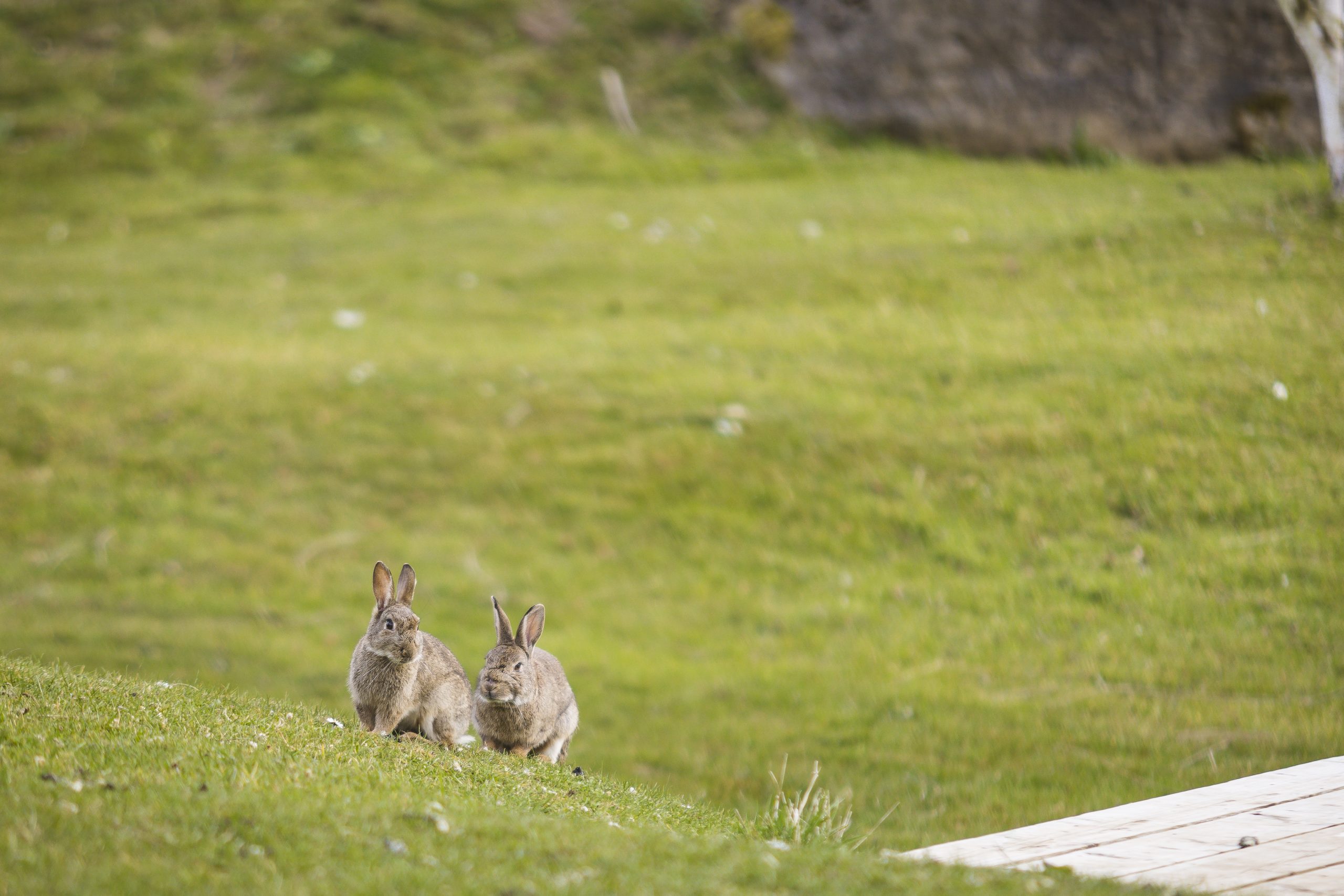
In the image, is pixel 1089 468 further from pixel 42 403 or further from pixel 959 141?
pixel 42 403

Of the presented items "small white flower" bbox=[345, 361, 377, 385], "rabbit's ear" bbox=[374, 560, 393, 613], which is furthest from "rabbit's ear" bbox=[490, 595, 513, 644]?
"small white flower" bbox=[345, 361, 377, 385]

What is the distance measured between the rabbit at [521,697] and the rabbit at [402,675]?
0.66 feet

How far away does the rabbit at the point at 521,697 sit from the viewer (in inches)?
237

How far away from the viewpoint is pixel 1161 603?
10258mm

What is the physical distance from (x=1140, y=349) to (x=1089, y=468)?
87.0 inches

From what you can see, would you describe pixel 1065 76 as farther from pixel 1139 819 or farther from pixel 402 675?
pixel 402 675

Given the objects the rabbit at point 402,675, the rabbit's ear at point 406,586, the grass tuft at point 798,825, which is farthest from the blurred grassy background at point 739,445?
the rabbit's ear at point 406,586

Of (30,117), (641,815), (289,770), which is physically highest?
(289,770)

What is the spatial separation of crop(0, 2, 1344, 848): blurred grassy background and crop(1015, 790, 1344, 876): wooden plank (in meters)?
2.37

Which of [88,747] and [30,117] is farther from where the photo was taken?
[30,117]

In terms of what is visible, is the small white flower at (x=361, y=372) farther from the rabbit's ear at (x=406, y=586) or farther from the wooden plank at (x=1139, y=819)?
the wooden plank at (x=1139, y=819)

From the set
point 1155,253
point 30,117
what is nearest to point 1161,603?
point 1155,253

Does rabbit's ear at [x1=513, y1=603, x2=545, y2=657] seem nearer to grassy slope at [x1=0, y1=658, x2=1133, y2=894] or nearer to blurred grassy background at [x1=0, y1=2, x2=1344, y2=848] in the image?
grassy slope at [x1=0, y1=658, x2=1133, y2=894]

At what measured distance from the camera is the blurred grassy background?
31.7ft
